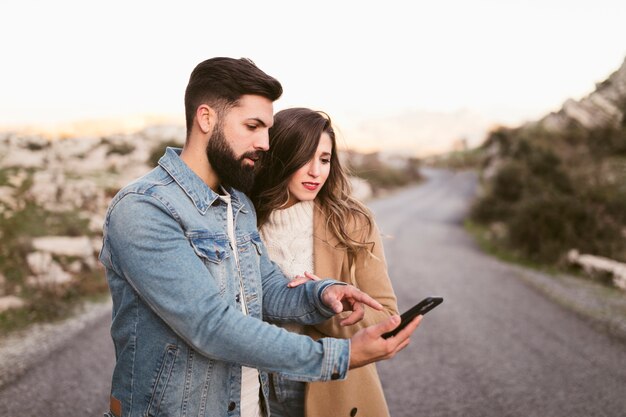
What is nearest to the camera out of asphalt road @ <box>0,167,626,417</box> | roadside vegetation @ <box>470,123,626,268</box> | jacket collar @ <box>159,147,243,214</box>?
jacket collar @ <box>159,147,243,214</box>

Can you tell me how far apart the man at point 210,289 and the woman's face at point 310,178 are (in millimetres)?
494

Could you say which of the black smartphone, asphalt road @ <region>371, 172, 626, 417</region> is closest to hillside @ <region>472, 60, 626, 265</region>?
asphalt road @ <region>371, 172, 626, 417</region>

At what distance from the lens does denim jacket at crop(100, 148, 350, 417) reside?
1350 millimetres

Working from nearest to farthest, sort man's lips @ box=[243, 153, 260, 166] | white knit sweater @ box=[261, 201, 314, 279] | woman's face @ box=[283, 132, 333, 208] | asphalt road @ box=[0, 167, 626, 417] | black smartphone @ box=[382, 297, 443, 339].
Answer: black smartphone @ box=[382, 297, 443, 339] < man's lips @ box=[243, 153, 260, 166] < white knit sweater @ box=[261, 201, 314, 279] < woman's face @ box=[283, 132, 333, 208] < asphalt road @ box=[0, 167, 626, 417]

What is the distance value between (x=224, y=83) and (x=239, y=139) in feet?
0.67

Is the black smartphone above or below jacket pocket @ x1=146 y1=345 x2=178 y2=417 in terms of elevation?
above

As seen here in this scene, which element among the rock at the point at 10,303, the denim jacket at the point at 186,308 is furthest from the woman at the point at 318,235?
the rock at the point at 10,303

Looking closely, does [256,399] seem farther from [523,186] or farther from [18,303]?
[523,186]

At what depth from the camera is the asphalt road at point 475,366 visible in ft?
13.7

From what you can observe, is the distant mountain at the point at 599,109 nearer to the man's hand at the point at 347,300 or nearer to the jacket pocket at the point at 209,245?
the man's hand at the point at 347,300

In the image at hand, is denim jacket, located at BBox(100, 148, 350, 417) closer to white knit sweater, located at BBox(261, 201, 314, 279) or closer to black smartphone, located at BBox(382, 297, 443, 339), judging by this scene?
black smartphone, located at BBox(382, 297, 443, 339)

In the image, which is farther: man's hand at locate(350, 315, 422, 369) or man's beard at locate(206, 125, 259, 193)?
man's beard at locate(206, 125, 259, 193)

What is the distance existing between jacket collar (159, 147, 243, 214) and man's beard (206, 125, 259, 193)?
0.08 metres

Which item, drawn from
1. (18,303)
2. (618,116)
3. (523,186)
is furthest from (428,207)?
(18,303)
